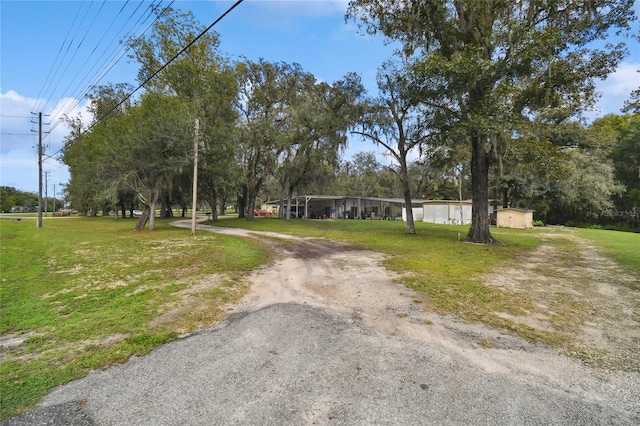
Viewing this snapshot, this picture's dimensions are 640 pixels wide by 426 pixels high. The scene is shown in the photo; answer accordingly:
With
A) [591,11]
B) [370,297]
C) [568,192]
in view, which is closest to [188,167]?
[370,297]

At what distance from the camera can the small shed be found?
2369 cm

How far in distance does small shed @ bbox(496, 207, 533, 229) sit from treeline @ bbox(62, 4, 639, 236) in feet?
18.5

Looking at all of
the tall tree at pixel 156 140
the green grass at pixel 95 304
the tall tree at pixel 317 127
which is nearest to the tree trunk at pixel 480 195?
the tall tree at pixel 317 127

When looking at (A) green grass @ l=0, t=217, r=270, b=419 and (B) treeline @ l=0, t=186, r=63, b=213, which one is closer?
(A) green grass @ l=0, t=217, r=270, b=419

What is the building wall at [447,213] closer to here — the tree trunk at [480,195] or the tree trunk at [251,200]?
the tree trunk at [480,195]

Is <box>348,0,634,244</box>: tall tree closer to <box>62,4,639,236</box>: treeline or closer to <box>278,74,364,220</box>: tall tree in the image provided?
<box>62,4,639,236</box>: treeline

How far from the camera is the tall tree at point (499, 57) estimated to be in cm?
1012

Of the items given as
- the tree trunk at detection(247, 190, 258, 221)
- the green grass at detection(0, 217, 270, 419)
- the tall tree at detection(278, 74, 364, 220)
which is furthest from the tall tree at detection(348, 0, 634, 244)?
the tree trunk at detection(247, 190, 258, 221)

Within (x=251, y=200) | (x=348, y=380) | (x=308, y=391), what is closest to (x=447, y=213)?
(x=251, y=200)

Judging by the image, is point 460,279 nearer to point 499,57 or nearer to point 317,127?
point 499,57

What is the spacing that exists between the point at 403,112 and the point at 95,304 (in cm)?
1404

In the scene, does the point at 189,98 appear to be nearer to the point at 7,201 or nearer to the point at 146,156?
the point at 146,156

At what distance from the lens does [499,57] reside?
36.4ft

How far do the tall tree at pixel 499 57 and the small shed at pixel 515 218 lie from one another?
12.7 meters
